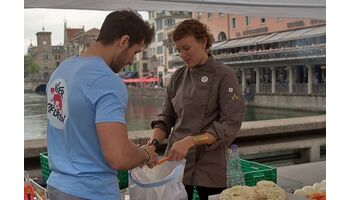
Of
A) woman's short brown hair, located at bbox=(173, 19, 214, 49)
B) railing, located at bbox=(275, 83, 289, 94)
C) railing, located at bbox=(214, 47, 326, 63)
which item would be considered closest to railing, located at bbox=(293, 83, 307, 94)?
railing, located at bbox=(275, 83, 289, 94)

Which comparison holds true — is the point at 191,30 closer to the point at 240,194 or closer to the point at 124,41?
→ the point at 124,41

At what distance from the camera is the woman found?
2391 mm

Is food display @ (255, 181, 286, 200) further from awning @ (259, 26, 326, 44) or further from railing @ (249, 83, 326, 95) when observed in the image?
awning @ (259, 26, 326, 44)

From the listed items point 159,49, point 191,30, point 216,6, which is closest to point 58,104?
point 191,30

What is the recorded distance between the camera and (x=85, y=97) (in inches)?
61.8

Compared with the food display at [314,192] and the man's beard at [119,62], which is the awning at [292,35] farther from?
the man's beard at [119,62]

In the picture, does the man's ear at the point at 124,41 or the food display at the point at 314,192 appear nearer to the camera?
the man's ear at the point at 124,41

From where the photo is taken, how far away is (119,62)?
175 centimetres

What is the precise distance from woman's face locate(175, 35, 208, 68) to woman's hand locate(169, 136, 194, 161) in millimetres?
462

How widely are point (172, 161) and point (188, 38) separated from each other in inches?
27.4

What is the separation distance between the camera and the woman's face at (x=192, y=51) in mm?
2488

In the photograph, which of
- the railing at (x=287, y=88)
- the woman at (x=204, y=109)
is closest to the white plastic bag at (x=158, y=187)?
the woman at (x=204, y=109)

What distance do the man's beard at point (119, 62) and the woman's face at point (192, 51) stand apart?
0.77 metres
